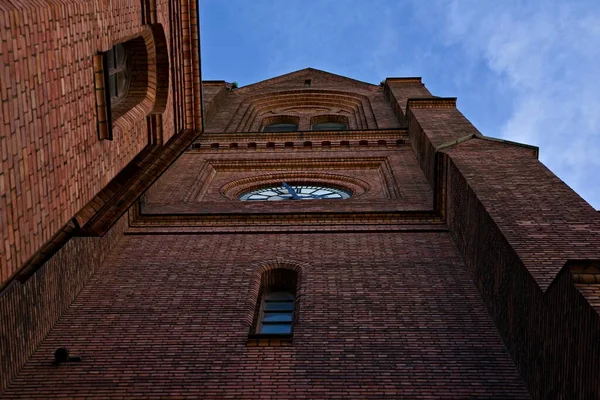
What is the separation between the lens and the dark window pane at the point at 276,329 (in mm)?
8922

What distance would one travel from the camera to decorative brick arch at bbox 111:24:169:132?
28.3 feet

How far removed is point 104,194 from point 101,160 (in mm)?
1955

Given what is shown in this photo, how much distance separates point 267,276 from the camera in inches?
402

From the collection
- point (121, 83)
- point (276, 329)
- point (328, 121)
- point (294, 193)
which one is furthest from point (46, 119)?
point (328, 121)

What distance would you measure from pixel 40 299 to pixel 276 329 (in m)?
3.06

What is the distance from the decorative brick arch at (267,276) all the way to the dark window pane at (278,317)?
19cm

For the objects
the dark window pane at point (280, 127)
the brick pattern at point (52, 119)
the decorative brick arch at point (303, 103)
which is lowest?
the dark window pane at point (280, 127)

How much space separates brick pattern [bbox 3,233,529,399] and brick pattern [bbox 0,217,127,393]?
0.48ft

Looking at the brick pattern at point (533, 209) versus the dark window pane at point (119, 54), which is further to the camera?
the dark window pane at point (119, 54)

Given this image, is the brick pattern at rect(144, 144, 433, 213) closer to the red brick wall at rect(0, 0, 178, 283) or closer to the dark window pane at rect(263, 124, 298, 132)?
the red brick wall at rect(0, 0, 178, 283)

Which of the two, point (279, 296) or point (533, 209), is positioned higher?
point (533, 209)

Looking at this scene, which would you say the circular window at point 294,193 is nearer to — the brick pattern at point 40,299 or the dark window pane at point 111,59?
the brick pattern at point 40,299

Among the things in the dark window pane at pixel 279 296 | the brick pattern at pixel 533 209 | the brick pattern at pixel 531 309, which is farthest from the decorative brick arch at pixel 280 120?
the dark window pane at pixel 279 296

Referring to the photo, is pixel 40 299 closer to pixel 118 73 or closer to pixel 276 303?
pixel 118 73
